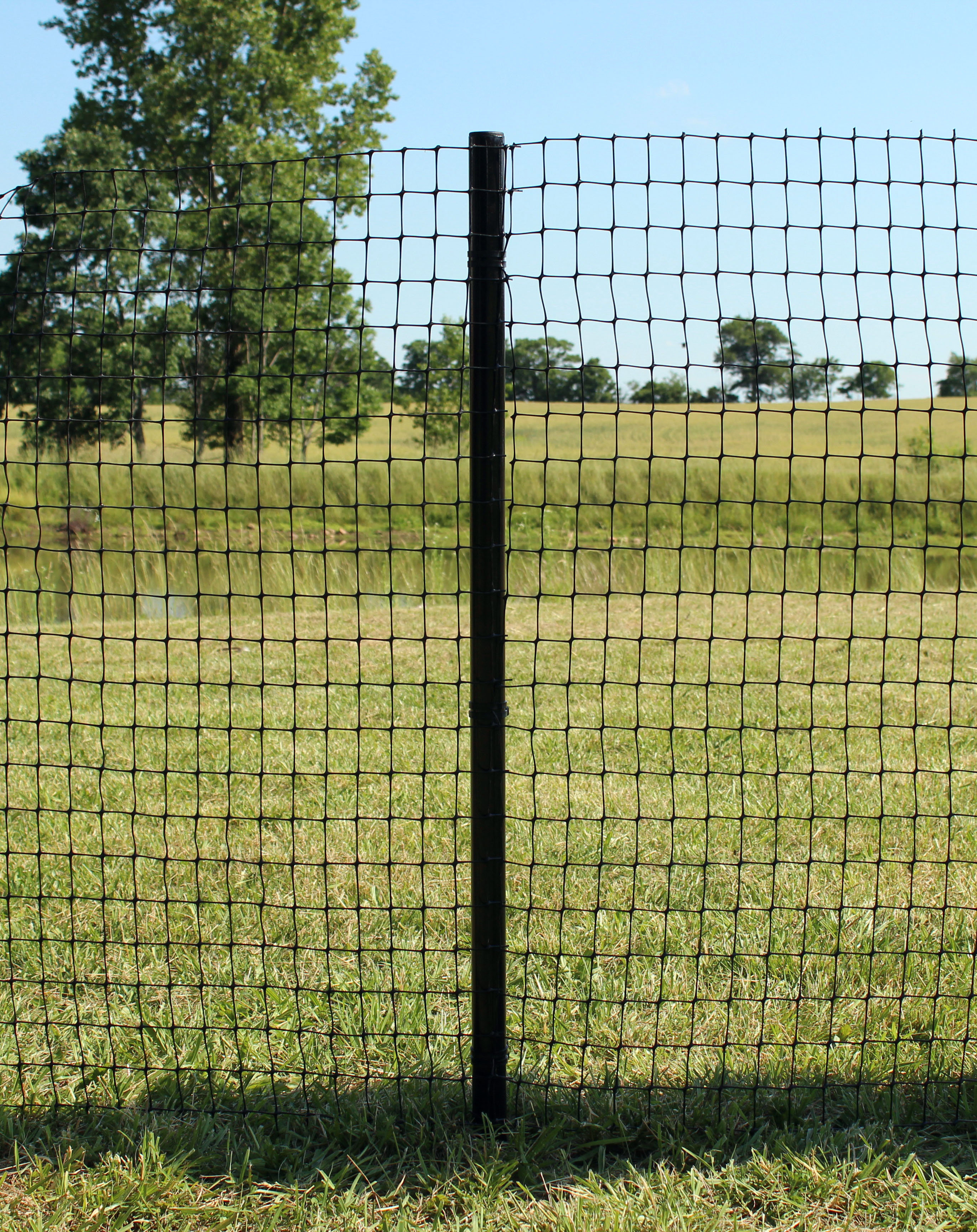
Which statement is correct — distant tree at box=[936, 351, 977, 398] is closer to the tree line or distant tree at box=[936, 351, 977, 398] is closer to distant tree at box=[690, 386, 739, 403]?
distant tree at box=[690, 386, 739, 403]

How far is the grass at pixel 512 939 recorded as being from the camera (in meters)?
1.92

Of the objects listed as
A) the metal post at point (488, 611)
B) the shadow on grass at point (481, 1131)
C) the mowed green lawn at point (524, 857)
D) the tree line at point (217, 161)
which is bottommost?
the shadow on grass at point (481, 1131)

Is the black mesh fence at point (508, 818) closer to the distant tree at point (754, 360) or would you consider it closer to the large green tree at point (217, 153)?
the distant tree at point (754, 360)

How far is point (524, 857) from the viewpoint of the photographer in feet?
10.8

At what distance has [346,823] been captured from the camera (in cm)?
356

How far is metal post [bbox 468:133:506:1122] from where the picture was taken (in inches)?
76.2

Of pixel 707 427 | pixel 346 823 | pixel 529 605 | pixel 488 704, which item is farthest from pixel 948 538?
pixel 707 427

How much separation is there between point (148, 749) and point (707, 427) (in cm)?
2743

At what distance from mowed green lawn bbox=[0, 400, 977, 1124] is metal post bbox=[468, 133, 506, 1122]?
0.08 metres

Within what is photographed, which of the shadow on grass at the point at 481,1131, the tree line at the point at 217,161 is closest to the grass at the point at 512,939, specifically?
the shadow on grass at the point at 481,1131

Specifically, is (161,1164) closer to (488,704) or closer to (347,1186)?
(347,1186)

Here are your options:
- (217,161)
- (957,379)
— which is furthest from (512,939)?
(217,161)

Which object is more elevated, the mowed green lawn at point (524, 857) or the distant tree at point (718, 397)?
the distant tree at point (718, 397)

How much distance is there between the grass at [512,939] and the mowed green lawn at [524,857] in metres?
0.02
